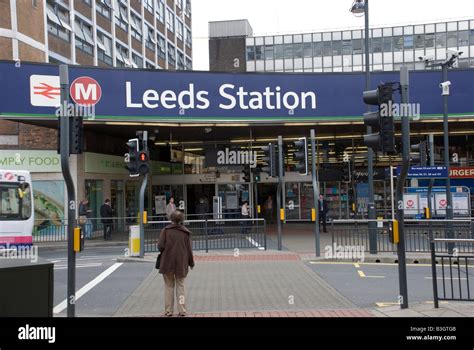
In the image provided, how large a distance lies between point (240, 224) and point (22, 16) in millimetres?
21520

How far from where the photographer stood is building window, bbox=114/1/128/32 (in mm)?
49094

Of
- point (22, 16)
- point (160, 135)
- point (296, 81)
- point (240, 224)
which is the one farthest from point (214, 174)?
point (22, 16)

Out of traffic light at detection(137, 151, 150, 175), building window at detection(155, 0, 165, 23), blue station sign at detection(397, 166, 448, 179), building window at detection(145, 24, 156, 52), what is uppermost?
building window at detection(155, 0, 165, 23)

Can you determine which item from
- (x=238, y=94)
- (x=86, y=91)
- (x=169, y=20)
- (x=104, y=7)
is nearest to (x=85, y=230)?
(x=86, y=91)

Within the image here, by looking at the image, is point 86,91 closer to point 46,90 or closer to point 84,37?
point 46,90

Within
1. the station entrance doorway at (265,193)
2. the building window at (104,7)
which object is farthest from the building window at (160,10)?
the station entrance doorway at (265,193)

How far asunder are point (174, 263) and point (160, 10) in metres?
59.2

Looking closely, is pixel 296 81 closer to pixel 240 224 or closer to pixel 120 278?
pixel 240 224

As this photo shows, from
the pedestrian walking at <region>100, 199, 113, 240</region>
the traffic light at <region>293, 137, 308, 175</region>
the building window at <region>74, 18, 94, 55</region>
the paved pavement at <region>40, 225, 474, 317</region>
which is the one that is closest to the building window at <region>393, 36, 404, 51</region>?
the building window at <region>74, 18, 94, 55</region>

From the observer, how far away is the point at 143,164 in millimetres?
15039

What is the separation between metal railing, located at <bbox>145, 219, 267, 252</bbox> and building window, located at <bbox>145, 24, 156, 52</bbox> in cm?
4473

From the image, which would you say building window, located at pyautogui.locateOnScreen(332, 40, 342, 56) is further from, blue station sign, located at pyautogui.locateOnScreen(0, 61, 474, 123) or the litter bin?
the litter bin

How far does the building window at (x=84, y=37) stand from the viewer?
40.8 metres

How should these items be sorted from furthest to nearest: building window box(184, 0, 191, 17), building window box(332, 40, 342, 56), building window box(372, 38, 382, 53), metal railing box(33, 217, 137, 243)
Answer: building window box(332, 40, 342, 56) → building window box(184, 0, 191, 17) → building window box(372, 38, 382, 53) → metal railing box(33, 217, 137, 243)
